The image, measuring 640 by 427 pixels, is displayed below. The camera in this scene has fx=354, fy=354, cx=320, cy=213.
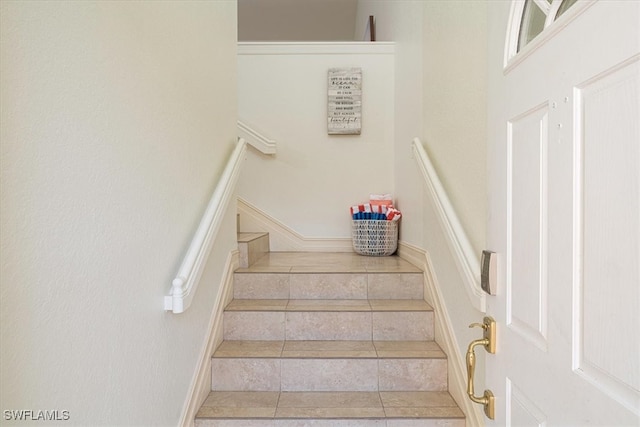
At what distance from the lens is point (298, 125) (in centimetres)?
311

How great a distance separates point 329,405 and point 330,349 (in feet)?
0.84

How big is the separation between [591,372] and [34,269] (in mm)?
→ 1001

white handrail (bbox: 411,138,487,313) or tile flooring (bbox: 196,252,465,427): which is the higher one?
white handrail (bbox: 411,138,487,313)

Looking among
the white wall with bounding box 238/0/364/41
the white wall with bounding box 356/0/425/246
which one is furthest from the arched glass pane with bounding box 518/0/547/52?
the white wall with bounding box 238/0/364/41

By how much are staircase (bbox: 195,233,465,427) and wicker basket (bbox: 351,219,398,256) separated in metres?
0.61

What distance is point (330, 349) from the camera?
1.68 meters

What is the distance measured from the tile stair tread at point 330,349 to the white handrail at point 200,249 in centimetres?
52

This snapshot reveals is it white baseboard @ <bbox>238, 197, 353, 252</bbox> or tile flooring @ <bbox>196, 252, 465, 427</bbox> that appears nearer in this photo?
tile flooring @ <bbox>196, 252, 465, 427</bbox>

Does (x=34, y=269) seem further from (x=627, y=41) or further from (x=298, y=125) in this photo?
(x=298, y=125)

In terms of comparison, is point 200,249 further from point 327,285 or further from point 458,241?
point 458,241

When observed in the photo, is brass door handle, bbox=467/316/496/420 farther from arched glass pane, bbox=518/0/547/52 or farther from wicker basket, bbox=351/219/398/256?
wicker basket, bbox=351/219/398/256

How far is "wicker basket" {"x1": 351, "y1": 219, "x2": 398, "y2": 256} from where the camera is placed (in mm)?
2645

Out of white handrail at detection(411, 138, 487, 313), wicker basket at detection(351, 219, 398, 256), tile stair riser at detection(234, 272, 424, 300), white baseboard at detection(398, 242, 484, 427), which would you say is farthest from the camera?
wicker basket at detection(351, 219, 398, 256)

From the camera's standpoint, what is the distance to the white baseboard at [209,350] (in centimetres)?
139
